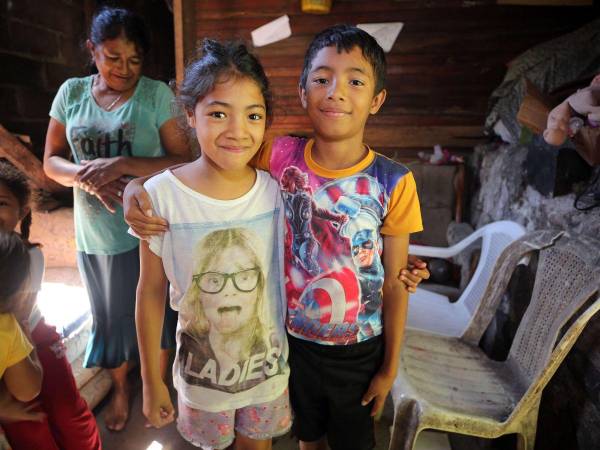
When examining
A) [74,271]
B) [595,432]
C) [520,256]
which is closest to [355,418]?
[595,432]

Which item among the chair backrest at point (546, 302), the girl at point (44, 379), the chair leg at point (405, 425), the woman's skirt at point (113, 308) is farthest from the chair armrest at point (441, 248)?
the girl at point (44, 379)

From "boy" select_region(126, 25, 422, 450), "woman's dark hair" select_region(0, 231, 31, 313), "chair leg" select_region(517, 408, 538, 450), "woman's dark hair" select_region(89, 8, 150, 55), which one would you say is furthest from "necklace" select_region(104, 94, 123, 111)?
"chair leg" select_region(517, 408, 538, 450)

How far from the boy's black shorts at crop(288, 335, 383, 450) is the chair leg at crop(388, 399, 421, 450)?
23 centimetres

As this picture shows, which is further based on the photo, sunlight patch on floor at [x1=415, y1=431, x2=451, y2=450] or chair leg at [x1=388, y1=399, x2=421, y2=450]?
sunlight patch on floor at [x1=415, y1=431, x2=451, y2=450]

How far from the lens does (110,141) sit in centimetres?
183

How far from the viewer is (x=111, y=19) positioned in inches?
68.1

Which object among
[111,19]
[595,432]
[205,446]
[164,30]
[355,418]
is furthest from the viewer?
[164,30]

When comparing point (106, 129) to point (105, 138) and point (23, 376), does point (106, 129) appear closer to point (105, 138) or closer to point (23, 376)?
point (105, 138)

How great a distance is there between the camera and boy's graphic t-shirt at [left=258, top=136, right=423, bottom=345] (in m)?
1.26

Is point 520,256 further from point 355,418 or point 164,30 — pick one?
point 164,30

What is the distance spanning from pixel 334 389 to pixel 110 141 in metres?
1.44

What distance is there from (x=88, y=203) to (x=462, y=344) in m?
2.05

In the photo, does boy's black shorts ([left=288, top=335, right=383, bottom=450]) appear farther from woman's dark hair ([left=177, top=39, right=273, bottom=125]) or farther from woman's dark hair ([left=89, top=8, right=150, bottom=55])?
woman's dark hair ([left=89, top=8, right=150, bottom=55])

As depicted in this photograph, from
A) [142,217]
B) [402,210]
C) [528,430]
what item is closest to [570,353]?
[528,430]
